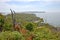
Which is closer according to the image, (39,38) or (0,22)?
(39,38)

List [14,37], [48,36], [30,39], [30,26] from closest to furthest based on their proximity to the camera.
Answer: [14,37]
[30,39]
[48,36]
[30,26]

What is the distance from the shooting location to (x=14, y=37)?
1656 cm

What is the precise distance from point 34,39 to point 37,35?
0.89 meters

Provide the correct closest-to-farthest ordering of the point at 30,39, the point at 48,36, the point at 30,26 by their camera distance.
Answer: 1. the point at 30,39
2. the point at 48,36
3. the point at 30,26

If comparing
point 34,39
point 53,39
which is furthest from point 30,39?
point 53,39

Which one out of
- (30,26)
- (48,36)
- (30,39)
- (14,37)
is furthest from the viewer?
(30,26)

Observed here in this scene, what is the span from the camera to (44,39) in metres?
20.1

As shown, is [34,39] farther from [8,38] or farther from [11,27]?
[11,27]

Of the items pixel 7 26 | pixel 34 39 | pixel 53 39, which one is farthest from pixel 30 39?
pixel 7 26

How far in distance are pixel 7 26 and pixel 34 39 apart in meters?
5.82

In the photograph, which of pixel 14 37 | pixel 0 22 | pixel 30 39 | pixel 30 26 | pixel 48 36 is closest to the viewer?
pixel 14 37

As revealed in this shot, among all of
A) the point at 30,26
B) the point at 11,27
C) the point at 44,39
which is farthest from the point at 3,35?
the point at 30,26

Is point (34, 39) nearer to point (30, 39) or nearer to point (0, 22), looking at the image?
point (30, 39)

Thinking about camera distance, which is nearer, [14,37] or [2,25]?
[14,37]
